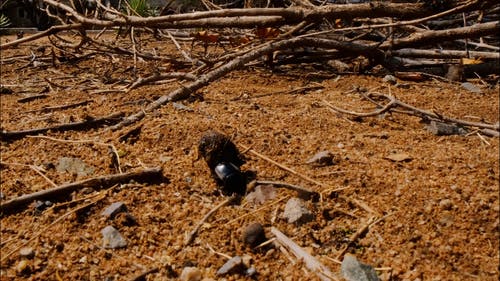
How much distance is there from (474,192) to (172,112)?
1.36 metres

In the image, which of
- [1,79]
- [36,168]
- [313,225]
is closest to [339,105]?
[313,225]

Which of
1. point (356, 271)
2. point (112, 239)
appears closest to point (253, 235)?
point (356, 271)

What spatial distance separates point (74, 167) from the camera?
1.73 m

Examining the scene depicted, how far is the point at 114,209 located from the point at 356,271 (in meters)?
0.79

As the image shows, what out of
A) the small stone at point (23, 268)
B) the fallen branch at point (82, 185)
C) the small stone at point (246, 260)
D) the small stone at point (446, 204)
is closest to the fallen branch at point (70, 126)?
the fallen branch at point (82, 185)

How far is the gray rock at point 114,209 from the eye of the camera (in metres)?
1.48

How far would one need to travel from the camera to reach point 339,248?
1.42m

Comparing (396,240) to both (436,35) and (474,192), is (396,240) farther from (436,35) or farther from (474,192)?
(436,35)

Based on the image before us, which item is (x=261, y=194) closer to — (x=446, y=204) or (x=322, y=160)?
(x=322, y=160)

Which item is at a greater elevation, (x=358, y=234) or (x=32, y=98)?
(x=32, y=98)

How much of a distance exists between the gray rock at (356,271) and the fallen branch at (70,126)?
1308mm

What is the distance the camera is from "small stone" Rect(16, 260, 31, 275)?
1274mm

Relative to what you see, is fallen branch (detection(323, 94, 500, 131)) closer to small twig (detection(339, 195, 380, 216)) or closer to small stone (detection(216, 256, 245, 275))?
small twig (detection(339, 195, 380, 216))

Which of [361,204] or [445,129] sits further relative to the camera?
[445,129]
